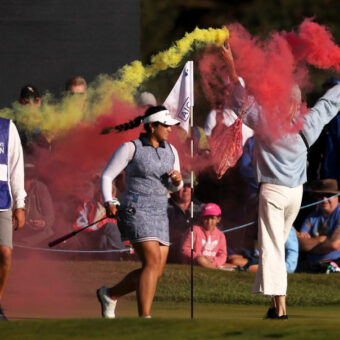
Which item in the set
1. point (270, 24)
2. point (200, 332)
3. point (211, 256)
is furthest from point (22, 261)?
point (270, 24)

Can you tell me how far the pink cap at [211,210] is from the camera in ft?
51.9

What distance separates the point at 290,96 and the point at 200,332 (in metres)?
3.36

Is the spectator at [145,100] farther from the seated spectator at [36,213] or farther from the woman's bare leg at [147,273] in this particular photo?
the woman's bare leg at [147,273]

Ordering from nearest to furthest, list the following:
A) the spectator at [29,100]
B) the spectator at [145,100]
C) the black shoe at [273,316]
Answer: the black shoe at [273,316]
the spectator at [145,100]
the spectator at [29,100]

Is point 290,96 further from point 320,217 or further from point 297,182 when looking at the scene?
point 320,217

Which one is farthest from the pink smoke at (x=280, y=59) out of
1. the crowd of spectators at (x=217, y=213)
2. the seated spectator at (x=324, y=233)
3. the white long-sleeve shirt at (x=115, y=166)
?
the seated spectator at (x=324, y=233)

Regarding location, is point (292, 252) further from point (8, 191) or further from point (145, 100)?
point (8, 191)

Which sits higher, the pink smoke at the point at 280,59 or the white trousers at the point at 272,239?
the pink smoke at the point at 280,59

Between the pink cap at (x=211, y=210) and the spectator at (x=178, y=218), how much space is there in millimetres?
328

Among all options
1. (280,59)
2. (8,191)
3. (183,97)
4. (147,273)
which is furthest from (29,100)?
(147,273)

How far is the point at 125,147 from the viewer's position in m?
11.1

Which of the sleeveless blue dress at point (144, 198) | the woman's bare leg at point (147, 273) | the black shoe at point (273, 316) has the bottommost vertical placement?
the black shoe at point (273, 316)

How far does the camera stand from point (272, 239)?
1156 centimetres

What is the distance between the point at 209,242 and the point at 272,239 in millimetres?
4264
